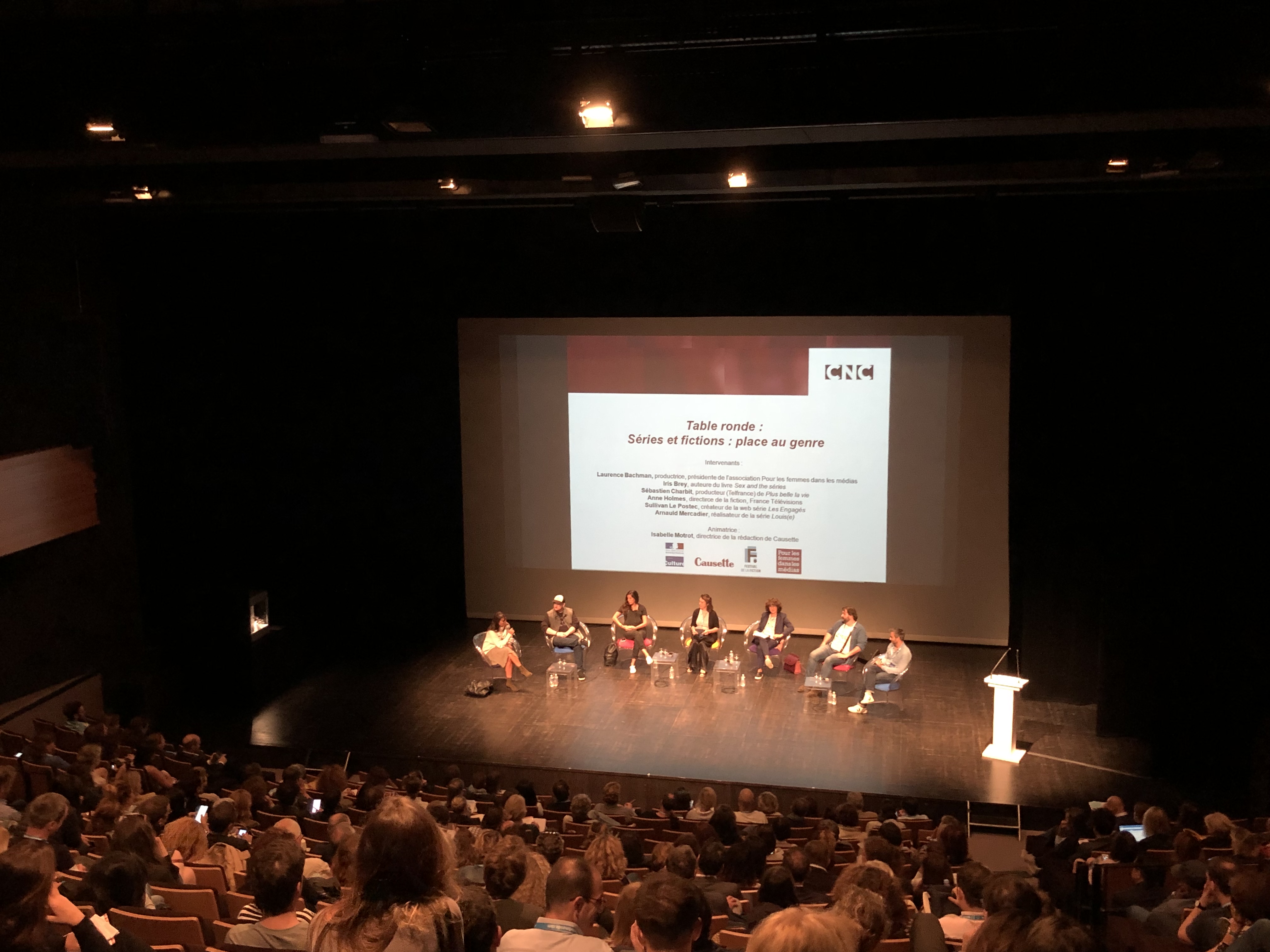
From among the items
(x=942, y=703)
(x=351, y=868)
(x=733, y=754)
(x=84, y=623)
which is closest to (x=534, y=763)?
(x=733, y=754)

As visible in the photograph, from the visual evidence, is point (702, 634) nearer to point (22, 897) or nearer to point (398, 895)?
point (22, 897)

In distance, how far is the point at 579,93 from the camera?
16.6 ft

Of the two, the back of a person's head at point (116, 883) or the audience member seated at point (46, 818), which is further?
the audience member seated at point (46, 818)

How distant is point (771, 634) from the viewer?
10.1m

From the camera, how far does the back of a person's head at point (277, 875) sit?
3.15 metres

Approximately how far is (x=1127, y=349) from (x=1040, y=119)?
11.9 feet

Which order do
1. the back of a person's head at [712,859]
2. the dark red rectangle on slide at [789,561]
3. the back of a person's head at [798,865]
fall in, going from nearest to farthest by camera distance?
the back of a person's head at [798,865] → the back of a person's head at [712,859] → the dark red rectangle on slide at [789,561]

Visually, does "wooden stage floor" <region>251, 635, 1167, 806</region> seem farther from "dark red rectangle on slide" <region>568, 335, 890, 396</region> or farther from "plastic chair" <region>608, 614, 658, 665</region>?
"dark red rectangle on slide" <region>568, 335, 890, 396</region>

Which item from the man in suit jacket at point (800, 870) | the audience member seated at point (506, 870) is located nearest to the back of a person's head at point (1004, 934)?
the audience member seated at point (506, 870)

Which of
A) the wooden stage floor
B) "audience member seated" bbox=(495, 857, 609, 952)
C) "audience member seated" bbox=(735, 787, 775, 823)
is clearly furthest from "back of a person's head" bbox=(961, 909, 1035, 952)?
the wooden stage floor

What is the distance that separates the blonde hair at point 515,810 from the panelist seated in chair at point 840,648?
4243 millimetres

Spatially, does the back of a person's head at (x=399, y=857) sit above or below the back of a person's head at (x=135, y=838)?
above

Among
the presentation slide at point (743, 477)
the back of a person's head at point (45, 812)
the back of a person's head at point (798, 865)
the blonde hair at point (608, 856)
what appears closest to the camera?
the blonde hair at point (608, 856)

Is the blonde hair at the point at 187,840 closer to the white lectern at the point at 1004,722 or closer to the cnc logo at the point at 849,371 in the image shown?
Answer: the white lectern at the point at 1004,722
